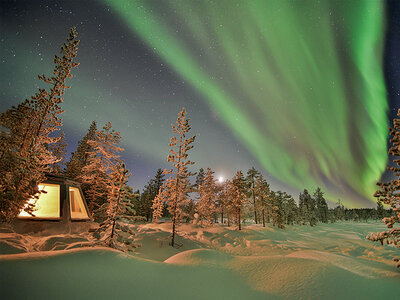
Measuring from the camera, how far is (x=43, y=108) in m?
11.0

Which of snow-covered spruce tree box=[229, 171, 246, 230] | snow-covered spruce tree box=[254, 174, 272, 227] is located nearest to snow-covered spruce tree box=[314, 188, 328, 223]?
snow-covered spruce tree box=[254, 174, 272, 227]

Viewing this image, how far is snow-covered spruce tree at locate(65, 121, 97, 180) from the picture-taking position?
26.1 m

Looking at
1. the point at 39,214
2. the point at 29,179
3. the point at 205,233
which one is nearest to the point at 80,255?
the point at 29,179

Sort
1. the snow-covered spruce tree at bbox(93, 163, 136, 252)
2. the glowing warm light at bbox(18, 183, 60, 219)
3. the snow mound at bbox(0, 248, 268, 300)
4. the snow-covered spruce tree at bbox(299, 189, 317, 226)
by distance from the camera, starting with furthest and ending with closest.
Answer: the snow-covered spruce tree at bbox(299, 189, 317, 226), the glowing warm light at bbox(18, 183, 60, 219), the snow-covered spruce tree at bbox(93, 163, 136, 252), the snow mound at bbox(0, 248, 268, 300)

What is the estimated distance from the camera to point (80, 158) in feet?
99.0

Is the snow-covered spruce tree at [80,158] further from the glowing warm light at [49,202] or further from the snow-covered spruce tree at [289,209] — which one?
the snow-covered spruce tree at [289,209]

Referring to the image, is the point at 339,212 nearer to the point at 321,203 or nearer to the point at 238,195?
the point at 321,203

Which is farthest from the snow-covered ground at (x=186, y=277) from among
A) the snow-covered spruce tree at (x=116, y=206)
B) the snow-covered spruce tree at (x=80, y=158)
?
the snow-covered spruce tree at (x=80, y=158)

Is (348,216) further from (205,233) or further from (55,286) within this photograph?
(55,286)

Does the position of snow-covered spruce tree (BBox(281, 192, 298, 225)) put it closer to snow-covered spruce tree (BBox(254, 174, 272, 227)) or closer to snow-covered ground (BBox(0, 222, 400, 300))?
snow-covered spruce tree (BBox(254, 174, 272, 227))

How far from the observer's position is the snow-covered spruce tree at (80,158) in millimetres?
26125

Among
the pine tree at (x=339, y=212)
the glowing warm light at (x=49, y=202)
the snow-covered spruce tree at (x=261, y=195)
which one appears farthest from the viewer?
the pine tree at (x=339, y=212)

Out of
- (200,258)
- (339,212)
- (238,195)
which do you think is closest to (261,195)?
(238,195)

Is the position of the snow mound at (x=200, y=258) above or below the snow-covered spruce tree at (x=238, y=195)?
below
